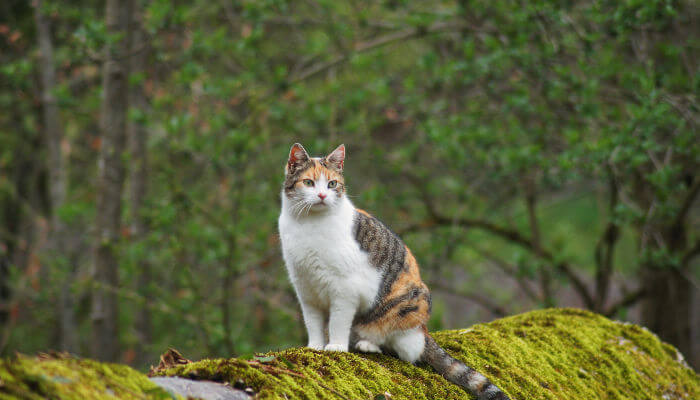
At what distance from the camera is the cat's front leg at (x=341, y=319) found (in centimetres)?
347

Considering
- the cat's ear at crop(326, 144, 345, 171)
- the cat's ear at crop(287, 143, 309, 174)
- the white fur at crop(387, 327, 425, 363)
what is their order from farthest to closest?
the cat's ear at crop(326, 144, 345, 171)
the cat's ear at crop(287, 143, 309, 174)
the white fur at crop(387, 327, 425, 363)

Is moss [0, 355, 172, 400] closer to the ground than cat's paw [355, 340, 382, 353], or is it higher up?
higher up

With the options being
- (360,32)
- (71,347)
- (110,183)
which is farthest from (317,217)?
(71,347)

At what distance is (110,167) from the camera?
714 centimetres

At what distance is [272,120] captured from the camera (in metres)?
8.22

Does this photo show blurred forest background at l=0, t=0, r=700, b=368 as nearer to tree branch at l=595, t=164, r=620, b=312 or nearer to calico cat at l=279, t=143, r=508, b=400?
tree branch at l=595, t=164, r=620, b=312

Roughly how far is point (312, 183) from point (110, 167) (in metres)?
4.25

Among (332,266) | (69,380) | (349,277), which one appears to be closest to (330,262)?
(332,266)

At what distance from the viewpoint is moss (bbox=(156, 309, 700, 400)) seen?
8.18 feet

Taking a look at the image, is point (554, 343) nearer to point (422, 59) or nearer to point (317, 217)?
point (317, 217)

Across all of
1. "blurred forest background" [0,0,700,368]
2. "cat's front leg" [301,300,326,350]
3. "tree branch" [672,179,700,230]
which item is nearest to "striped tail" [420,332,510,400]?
"cat's front leg" [301,300,326,350]

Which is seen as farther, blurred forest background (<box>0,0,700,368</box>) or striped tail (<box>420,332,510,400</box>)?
blurred forest background (<box>0,0,700,368</box>)

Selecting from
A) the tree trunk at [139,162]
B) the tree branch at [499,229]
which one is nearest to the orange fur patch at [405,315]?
the tree branch at [499,229]

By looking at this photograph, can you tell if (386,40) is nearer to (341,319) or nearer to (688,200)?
(688,200)
